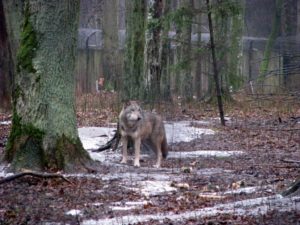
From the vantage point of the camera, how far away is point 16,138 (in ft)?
47.2

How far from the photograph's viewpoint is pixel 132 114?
16047mm

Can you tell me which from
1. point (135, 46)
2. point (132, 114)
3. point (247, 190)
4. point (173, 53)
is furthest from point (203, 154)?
point (173, 53)

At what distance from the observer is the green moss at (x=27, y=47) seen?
47.2 ft

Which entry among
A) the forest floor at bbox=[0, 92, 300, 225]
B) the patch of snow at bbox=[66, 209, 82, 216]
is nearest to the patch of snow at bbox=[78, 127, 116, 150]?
the forest floor at bbox=[0, 92, 300, 225]

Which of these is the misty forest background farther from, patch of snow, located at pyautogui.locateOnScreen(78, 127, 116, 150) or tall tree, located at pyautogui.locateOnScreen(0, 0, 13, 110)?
patch of snow, located at pyautogui.locateOnScreen(78, 127, 116, 150)

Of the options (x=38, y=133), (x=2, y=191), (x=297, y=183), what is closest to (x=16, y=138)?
(x=38, y=133)

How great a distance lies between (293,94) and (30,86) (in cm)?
664

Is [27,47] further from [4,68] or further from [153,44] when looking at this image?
[4,68]

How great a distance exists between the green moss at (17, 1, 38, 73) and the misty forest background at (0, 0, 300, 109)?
12.3ft

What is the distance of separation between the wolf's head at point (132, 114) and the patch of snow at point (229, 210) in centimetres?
535

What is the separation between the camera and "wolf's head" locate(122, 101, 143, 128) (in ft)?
52.6

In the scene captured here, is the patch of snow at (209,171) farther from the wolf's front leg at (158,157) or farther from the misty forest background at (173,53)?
the misty forest background at (173,53)

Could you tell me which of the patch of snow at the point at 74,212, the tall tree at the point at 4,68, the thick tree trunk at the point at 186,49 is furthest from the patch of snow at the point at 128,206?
the tall tree at the point at 4,68

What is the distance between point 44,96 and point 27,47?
89 cm
